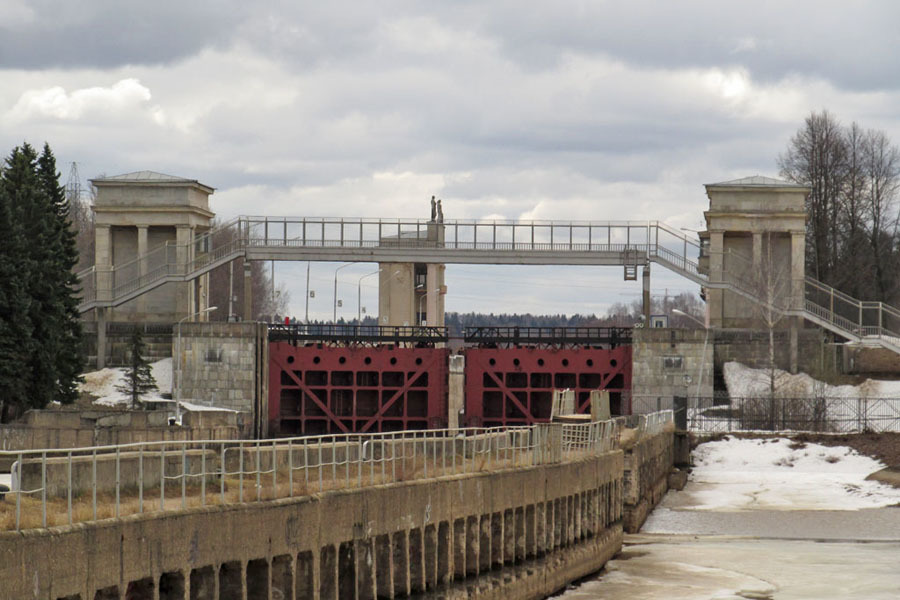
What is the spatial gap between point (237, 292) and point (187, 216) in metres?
62.9

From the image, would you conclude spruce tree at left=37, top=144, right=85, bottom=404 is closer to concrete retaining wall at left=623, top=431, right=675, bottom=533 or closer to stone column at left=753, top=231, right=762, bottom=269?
concrete retaining wall at left=623, top=431, right=675, bottom=533

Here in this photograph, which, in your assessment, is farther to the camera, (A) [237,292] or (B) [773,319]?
(A) [237,292]

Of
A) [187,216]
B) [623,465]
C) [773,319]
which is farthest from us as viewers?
[187,216]

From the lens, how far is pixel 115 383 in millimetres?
75688

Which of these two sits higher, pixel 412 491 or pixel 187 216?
pixel 187 216

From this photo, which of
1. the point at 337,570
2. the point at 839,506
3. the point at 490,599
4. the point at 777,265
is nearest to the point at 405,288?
the point at 777,265

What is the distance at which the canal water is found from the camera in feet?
126

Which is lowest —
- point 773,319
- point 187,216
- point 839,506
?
point 839,506

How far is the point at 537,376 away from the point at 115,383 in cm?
1983

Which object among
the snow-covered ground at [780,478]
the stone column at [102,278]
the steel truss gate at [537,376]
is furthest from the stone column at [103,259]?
the snow-covered ground at [780,478]

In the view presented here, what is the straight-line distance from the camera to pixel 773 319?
76250mm

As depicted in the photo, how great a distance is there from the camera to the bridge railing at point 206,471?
20.1 metres

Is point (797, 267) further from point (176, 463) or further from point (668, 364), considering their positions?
point (176, 463)

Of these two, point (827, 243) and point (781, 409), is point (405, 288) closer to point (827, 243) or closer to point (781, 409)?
point (827, 243)
